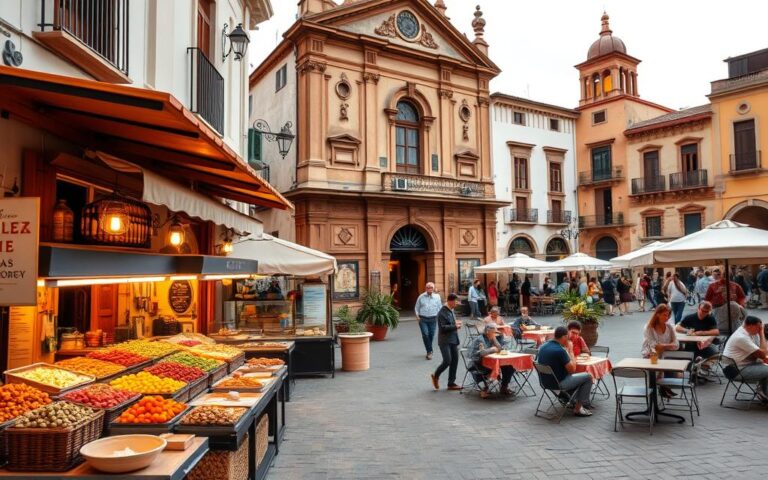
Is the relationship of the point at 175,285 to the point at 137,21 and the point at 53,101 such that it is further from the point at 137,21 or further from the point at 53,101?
the point at 53,101

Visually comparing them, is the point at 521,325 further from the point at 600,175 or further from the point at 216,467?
the point at 600,175

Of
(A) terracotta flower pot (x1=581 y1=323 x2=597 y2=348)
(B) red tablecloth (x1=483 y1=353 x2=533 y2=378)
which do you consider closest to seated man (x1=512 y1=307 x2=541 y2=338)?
(A) terracotta flower pot (x1=581 y1=323 x2=597 y2=348)

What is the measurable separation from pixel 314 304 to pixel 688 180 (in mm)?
27830

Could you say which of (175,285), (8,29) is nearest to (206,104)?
(175,285)

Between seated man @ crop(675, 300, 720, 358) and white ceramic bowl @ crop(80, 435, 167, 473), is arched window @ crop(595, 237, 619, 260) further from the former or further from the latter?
white ceramic bowl @ crop(80, 435, 167, 473)

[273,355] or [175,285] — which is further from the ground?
[175,285]

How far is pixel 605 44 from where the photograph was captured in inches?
1532

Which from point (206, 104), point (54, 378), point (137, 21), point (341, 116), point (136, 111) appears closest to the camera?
point (136, 111)

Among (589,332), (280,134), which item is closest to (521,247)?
(589,332)

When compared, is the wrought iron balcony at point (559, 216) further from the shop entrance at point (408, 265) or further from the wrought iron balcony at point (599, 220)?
the shop entrance at point (408, 265)

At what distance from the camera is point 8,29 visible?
4.67 meters

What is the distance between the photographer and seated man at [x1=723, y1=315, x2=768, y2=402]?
7672 millimetres

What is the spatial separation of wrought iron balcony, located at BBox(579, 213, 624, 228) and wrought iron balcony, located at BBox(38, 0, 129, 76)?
101ft

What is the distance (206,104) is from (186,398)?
6.20 metres
